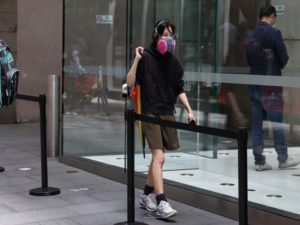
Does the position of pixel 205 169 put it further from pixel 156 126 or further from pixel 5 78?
pixel 5 78

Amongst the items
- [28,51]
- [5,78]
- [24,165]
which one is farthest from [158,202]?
[28,51]

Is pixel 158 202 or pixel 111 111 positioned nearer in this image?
pixel 158 202

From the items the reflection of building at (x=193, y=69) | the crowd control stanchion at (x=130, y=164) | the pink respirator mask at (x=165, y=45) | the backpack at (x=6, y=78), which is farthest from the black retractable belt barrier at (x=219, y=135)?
the backpack at (x=6, y=78)

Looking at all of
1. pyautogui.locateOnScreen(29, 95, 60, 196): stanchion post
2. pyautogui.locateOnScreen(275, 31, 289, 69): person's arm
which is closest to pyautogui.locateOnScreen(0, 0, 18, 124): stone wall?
pyautogui.locateOnScreen(29, 95, 60, 196): stanchion post

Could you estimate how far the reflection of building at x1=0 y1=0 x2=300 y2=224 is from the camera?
6.51 metres

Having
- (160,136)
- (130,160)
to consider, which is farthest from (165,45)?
(130,160)

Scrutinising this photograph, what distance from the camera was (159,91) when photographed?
20.7 ft

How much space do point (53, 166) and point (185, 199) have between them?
2903mm

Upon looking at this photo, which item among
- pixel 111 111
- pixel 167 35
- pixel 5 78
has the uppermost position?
pixel 167 35

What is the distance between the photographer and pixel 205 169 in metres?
7.76

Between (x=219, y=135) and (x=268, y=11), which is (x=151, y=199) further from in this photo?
(x=268, y=11)

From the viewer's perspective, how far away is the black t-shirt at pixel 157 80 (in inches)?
247

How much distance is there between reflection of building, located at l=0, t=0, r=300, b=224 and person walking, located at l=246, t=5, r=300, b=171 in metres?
0.11

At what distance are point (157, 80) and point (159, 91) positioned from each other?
0.11 meters
